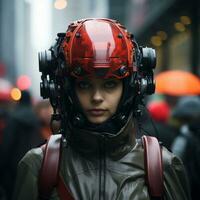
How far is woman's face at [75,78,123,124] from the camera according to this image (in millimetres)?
5043

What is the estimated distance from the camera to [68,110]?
5125mm

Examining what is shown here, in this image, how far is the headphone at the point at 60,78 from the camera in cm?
511

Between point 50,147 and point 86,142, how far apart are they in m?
0.22

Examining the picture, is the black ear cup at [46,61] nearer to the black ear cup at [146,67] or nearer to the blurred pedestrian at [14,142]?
the black ear cup at [146,67]

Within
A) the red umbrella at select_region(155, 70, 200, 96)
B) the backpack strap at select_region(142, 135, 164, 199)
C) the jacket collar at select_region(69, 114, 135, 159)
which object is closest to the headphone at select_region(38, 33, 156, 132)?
the jacket collar at select_region(69, 114, 135, 159)

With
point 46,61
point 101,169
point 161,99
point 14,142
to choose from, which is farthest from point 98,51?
point 161,99

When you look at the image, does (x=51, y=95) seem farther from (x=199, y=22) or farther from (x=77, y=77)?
(x=199, y=22)

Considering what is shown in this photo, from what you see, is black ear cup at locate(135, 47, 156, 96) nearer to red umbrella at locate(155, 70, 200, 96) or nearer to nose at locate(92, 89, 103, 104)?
nose at locate(92, 89, 103, 104)

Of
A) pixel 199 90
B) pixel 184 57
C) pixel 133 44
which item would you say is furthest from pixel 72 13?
pixel 133 44

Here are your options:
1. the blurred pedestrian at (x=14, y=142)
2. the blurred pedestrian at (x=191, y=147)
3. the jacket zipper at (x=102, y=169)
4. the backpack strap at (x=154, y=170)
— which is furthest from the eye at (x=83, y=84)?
the blurred pedestrian at (x=14, y=142)

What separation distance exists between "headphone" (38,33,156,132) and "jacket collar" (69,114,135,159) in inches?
4.8

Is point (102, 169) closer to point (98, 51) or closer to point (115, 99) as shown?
point (115, 99)

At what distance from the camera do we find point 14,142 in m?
10.3

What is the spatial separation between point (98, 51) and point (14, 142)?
5.45 m
